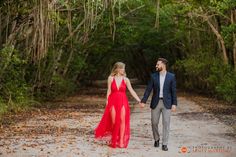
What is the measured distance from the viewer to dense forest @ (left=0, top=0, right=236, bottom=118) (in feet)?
53.2

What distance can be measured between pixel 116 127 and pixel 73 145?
96cm

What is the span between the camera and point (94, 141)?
12086 millimetres

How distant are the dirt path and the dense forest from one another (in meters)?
2.18

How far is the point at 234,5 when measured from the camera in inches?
853

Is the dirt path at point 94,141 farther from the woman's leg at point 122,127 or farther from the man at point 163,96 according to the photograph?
the man at point 163,96

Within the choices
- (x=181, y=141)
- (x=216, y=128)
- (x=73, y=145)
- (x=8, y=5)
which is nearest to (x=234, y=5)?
(x=216, y=128)

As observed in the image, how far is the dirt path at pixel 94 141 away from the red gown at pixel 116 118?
0.24 metres

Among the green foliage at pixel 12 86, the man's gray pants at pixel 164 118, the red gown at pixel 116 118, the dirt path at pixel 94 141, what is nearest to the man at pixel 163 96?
the man's gray pants at pixel 164 118

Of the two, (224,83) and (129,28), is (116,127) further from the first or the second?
(129,28)

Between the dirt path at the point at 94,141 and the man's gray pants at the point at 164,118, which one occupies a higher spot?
the man's gray pants at the point at 164,118

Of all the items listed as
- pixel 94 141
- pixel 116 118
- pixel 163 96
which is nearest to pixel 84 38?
pixel 94 141

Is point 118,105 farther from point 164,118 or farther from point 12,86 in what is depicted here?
point 12,86

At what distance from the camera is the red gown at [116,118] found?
444 inches

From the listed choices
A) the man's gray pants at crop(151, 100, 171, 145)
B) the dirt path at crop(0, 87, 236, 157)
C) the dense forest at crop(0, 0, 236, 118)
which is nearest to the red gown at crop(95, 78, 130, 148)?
the dirt path at crop(0, 87, 236, 157)
